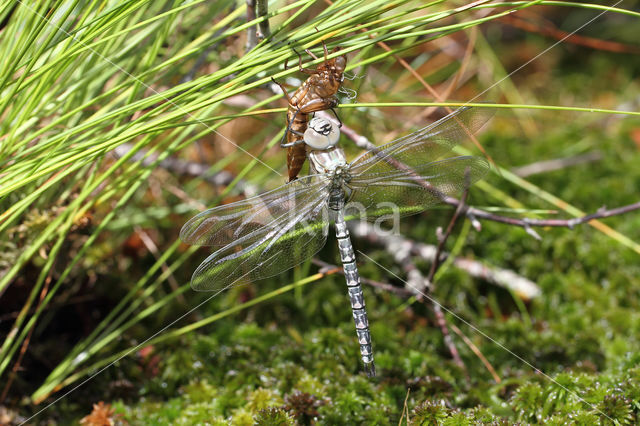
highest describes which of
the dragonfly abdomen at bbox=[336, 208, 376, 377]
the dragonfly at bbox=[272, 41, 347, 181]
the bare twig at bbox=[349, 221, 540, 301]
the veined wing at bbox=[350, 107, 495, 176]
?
the dragonfly at bbox=[272, 41, 347, 181]

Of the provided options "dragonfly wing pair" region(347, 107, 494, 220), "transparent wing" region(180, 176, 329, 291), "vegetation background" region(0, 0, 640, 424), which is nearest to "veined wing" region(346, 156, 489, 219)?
"dragonfly wing pair" region(347, 107, 494, 220)

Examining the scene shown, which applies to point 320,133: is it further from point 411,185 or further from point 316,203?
point 411,185

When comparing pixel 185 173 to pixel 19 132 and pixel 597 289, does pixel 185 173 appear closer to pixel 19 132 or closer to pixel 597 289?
pixel 19 132

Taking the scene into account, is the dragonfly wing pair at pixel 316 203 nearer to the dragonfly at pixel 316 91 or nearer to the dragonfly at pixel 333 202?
the dragonfly at pixel 333 202

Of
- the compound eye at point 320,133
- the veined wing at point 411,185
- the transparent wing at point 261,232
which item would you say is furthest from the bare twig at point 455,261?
the compound eye at point 320,133

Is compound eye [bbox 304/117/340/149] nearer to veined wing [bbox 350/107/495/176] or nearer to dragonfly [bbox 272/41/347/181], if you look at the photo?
dragonfly [bbox 272/41/347/181]

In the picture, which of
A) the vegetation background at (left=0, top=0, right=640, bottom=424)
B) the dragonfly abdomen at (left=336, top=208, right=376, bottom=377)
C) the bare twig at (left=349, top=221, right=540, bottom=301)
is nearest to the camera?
the vegetation background at (left=0, top=0, right=640, bottom=424)

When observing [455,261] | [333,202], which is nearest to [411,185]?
[333,202]
